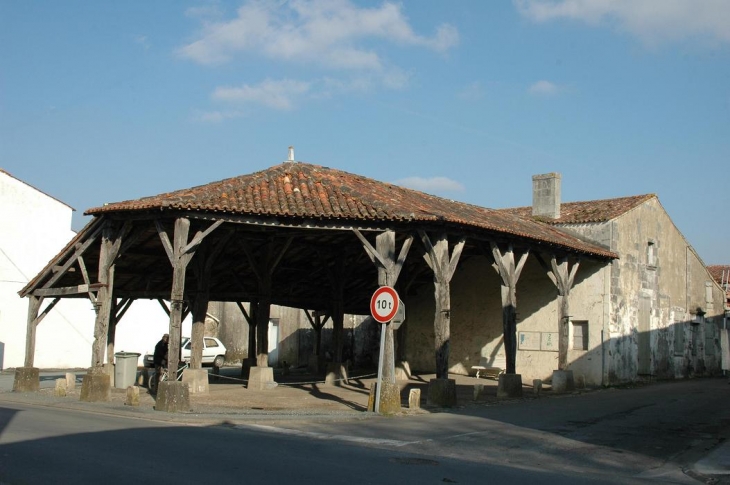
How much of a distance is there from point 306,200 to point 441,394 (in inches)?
197

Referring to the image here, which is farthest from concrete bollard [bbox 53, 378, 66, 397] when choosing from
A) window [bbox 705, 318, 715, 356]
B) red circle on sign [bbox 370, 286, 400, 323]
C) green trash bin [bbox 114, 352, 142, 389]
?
window [bbox 705, 318, 715, 356]

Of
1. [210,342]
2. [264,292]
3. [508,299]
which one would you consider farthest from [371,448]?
[210,342]

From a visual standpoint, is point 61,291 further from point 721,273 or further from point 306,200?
point 721,273

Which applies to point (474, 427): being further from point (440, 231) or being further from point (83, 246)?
point (83, 246)

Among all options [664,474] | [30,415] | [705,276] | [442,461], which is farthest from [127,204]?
[705,276]

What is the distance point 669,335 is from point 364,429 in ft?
61.6

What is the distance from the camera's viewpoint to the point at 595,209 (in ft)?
86.9

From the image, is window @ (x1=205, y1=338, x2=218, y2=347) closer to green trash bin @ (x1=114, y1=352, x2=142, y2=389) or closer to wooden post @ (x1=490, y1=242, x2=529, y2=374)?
green trash bin @ (x1=114, y1=352, x2=142, y2=389)

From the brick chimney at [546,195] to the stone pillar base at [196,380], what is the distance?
14.1 m

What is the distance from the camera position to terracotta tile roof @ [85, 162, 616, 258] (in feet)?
50.6

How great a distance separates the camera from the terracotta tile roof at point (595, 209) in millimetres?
25141

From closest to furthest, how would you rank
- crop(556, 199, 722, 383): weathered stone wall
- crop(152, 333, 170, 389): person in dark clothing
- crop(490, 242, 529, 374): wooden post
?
crop(490, 242, 529, 374): wooden post
crop(152, 333, 170, 389): person in dark clothing
crop(556, 199, 722, 383): weathered stone wall

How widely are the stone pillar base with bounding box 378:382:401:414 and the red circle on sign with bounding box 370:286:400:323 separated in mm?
1305

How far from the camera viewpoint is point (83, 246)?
58.3ft
